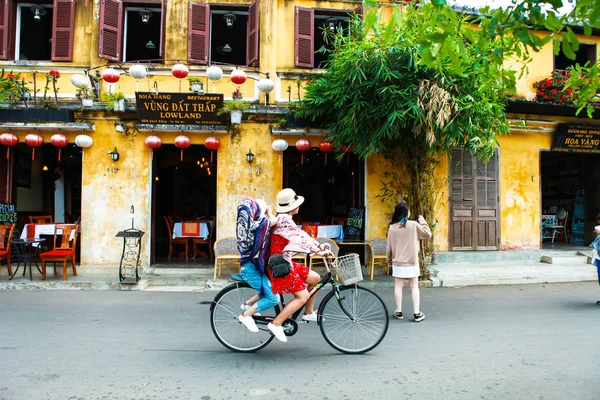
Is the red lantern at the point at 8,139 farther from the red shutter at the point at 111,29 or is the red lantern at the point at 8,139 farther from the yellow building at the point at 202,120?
the red shutter at the point at 111,29

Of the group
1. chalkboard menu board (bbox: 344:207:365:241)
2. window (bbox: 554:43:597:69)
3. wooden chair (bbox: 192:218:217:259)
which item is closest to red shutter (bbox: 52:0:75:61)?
wooden chair (bbox: 192:218:217:259)

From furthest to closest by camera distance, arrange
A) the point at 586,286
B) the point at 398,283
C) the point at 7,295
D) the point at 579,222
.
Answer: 1. the point at 579,222
2. the point at 586,286
3. the point at 7,295
4. the point at 398,283

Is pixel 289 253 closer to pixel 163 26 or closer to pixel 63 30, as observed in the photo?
pixel 163 26

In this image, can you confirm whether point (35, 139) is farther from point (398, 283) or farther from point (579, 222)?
point (579, 222)

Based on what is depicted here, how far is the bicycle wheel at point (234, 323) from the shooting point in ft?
14.7

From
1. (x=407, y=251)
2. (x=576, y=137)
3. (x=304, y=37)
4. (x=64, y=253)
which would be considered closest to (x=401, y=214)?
(x=407, y=251)

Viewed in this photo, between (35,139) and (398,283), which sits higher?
(35,139)

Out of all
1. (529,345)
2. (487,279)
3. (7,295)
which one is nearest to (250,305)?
(529,345)

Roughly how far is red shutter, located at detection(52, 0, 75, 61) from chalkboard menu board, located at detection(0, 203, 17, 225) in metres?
3.76

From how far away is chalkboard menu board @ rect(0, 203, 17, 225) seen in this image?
31.3 feet

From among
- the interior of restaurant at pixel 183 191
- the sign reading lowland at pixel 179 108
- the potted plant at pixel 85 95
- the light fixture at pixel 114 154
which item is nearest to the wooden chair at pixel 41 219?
the light fixture at pixel 114 154

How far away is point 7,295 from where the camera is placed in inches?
298

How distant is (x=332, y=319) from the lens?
441 cm

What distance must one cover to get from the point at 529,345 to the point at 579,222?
11425 mm
